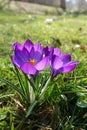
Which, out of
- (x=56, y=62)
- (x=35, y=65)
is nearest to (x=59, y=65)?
(x=56, y=62)

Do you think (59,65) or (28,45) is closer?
(59,65)

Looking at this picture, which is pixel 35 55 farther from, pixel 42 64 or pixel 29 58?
pixel 42 64

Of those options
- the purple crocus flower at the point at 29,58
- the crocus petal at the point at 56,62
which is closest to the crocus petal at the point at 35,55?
the purple crocus flower at the point at 29,58

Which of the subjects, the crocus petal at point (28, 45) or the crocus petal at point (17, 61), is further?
the crocus petal at point (28, 45)

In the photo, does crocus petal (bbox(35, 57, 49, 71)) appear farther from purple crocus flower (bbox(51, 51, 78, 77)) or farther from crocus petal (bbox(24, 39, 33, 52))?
crocus petal (bbox(24, 39, 33, 52))

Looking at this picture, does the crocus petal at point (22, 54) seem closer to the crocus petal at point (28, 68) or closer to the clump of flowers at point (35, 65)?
the clump of flowers at point (35, 65)

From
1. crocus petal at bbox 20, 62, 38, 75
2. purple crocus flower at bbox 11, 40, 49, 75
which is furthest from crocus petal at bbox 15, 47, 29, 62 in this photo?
crocus petal at bbox 20, 62, 38, 75

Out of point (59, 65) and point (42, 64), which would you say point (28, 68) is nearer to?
point (42, 64)
